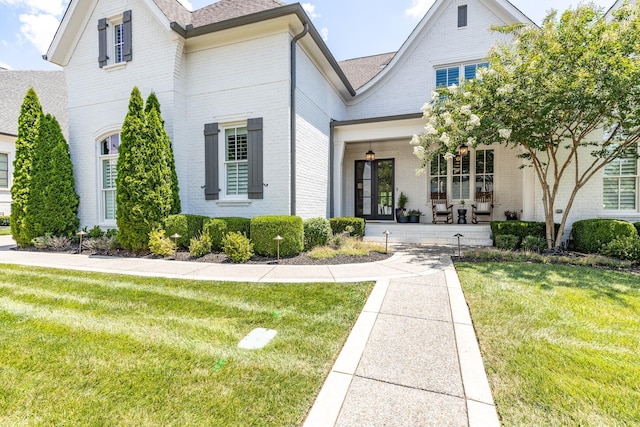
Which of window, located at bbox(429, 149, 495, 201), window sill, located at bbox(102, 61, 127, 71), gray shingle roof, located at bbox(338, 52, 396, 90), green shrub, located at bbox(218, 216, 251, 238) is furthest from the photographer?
gray shingle roof, located at bbox(338, 52, 396, 90)

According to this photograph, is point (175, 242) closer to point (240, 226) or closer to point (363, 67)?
point (240, 226)

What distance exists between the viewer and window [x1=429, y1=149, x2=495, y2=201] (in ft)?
34.3

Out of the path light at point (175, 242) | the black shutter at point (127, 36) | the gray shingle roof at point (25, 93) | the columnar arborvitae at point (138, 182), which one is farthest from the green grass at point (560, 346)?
the gray shingle roof at point (25, 93)

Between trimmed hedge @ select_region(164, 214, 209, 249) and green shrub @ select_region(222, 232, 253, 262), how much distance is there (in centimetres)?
144

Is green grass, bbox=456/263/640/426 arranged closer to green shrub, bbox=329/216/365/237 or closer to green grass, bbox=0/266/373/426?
green grass, bbox=0/266/373/426

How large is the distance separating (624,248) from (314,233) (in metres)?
6.55

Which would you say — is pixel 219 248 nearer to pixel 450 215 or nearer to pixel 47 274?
pixel 47 274

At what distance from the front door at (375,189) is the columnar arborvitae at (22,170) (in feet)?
34.0

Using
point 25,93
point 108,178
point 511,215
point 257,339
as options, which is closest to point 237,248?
point 257,339

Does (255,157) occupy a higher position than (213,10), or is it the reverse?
(213,10)

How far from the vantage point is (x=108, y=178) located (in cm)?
883

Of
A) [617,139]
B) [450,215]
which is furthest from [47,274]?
[617,139]

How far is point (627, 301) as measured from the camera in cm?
368

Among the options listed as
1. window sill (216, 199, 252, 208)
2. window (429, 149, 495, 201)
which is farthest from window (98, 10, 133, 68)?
window (429, 149, 495, 201)
